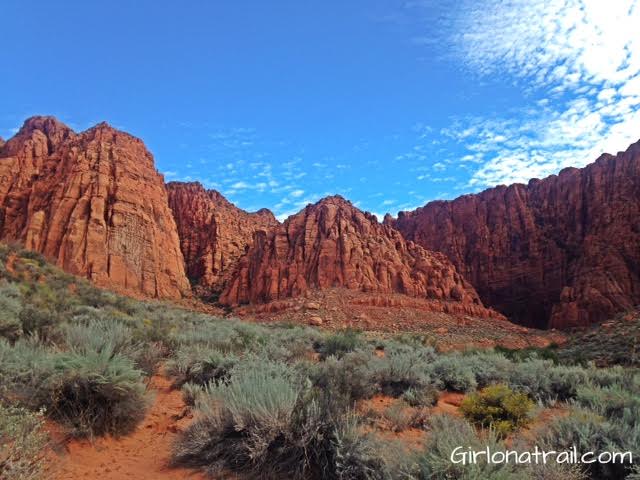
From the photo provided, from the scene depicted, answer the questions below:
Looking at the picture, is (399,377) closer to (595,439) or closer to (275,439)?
(595,439)

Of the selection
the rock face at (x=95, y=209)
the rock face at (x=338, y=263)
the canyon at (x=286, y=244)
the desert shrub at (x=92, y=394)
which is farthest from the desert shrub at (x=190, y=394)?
the rock face at (x=95, y=209)

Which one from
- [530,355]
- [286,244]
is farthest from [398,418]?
[286,244]

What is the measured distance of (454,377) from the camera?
9711mm

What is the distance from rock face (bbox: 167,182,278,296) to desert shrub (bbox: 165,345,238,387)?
62.0 m

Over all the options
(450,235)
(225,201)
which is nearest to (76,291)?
(225,201)

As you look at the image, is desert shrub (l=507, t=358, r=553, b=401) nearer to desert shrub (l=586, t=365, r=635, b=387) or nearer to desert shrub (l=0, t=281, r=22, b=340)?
desert shrub (l=586, t=365, r=635, b=387)

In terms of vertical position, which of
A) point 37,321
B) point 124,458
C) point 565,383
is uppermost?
point 37,321

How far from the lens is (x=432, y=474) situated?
3.09 meters

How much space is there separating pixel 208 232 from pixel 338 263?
3978cm

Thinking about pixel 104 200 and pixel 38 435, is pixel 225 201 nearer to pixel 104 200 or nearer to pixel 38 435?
pixel 104 200

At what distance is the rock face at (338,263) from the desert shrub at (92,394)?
47.5 meters

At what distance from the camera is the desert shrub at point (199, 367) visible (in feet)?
25.7

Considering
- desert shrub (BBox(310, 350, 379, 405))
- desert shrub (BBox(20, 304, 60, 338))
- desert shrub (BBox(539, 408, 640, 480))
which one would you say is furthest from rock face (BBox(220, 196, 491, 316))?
desert shrub (BBox(539, 408, 640, 480))

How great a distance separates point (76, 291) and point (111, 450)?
1607 centimetres
